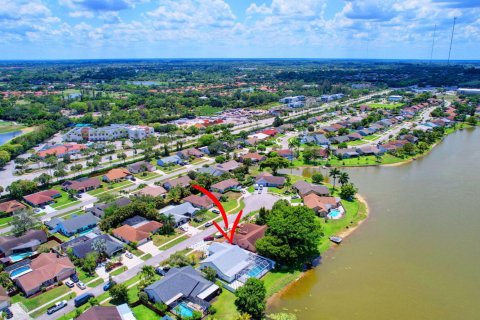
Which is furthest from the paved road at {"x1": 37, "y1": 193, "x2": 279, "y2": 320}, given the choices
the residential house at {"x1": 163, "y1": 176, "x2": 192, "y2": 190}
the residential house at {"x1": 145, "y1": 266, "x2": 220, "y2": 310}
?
the residential house at {"x1": 163, "y1": 176, "x2": 192, "y2": 190}

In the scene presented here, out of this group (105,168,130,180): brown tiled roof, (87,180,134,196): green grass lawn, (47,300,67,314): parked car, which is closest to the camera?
(47,300,67,314): parked car

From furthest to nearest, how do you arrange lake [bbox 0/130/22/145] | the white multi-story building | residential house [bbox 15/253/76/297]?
lake [bbox 0/130/22/145] → the white multi-story building → residential house [bbox 15/253/76/297]

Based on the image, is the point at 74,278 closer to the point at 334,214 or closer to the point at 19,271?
the point at 19,271

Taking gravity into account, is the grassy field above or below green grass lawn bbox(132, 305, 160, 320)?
above

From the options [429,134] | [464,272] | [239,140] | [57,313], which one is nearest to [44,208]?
[57,313]

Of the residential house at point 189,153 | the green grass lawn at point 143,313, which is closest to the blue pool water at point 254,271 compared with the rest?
the green grass lawn at point 143,313

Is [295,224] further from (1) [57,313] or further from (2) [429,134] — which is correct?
(2) [429,134]

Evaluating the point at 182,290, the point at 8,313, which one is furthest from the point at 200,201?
the point at 8,313

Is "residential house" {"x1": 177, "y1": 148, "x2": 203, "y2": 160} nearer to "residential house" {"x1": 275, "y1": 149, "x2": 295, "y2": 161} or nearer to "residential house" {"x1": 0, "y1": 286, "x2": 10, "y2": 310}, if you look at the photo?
"residential house" {"x1": 275, "y1": 149, "x2": 295, "y2": 161}
